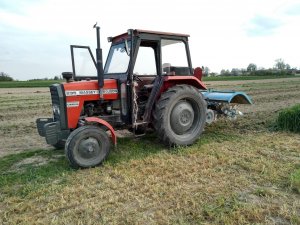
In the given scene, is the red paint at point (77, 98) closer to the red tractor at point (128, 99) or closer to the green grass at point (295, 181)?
the red tractor at point (128, 99)

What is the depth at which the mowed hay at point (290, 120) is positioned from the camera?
7.18m

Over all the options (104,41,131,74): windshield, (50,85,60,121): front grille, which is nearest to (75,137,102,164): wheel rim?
(50,85,60,121): front grille

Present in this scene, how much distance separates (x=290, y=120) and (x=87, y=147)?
5057 mm

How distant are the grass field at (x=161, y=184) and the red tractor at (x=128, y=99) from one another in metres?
0.41

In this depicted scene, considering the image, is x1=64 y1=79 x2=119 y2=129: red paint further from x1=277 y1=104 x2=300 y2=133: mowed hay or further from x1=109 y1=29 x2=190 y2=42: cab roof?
x1=277 y1=104 x2=300 y2=133: mowed hay

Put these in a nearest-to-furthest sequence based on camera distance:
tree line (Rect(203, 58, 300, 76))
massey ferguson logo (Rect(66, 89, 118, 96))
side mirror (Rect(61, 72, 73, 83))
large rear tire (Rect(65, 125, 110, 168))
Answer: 1. large rear tire (Rect(65, 125, 110, 168))
2. massey ferguson logo (Rect(66, 89, 118, 96))
3. side mirror (Rect(61, 72, 73, 83))
4. tree line (Rect(203, 58, 300, 76))

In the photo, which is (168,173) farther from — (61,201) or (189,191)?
(61,201)

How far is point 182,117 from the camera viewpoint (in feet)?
20.2

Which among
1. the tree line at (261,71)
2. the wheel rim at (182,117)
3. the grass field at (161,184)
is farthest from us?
the tree line at (261,71)

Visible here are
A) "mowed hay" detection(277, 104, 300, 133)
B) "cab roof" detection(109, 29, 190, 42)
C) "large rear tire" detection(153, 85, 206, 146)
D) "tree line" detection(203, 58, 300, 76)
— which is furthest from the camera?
"tree line" detection(203, 58, 300, 76)

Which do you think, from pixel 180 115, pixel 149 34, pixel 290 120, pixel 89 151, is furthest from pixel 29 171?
pixel 290 120

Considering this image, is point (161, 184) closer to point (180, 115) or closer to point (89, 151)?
point (89, 151)

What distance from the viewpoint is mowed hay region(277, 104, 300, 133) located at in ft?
23.5

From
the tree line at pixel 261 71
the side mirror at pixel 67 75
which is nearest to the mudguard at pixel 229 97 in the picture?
the side mirror at pixel 67 75
